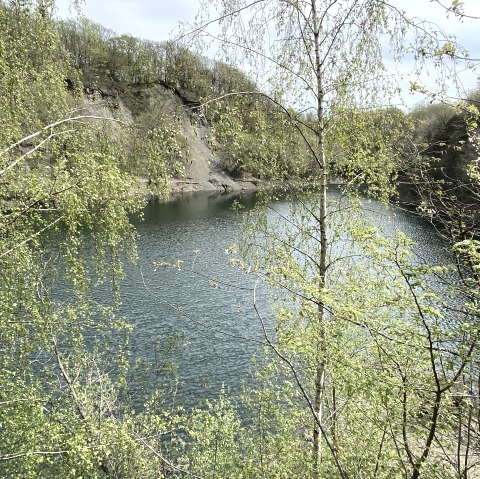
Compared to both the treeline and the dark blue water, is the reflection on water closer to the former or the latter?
the dark blue water

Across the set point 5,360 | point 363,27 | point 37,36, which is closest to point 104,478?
point 5,360

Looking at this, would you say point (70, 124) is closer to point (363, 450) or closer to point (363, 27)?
point (363, 27)

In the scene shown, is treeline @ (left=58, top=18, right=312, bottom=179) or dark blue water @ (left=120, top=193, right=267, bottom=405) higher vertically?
treeline @ (left=58, top=18, right=312, bottom=179)

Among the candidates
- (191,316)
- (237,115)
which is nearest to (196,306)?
(191,316)

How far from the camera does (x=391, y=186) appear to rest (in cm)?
696

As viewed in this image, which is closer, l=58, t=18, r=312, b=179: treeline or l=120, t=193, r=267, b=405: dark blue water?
l=58, t=18, r=312, b=179: treeline

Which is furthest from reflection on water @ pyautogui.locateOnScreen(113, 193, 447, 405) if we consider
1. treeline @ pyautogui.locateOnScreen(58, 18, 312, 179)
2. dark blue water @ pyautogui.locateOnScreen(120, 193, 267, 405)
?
treeline @ pyautogui.locateOnScreen(58, 18, 312, 179)

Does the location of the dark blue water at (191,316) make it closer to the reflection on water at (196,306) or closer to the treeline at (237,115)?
the reflection on water at (196,306)

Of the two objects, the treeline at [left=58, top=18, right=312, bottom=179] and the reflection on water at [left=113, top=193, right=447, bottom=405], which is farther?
the reflection on water at [left=113, top=193, right=447, bottom=405]

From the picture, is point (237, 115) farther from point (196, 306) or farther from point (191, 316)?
point (196, 306)

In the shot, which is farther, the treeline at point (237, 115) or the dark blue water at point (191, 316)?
the dark blue water at point (191, 316)

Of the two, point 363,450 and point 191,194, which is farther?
point 191,194

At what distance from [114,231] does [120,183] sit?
2.83 feet

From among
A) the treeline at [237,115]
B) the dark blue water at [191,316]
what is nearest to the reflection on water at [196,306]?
the dark blue water at [191,316]
